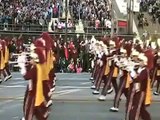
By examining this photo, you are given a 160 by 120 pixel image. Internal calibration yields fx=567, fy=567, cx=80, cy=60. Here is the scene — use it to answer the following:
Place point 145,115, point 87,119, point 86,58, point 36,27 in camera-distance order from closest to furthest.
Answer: point 145,115, point 87,119, point 86,58, point 36,27

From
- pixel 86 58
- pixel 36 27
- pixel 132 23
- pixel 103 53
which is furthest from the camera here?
pixel 132 23

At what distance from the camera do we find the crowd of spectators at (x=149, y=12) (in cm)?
3691

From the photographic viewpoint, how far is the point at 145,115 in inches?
487

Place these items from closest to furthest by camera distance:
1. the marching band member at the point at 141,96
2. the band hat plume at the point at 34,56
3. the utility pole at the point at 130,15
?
1. the marching band member at the point at 141,96
2. the band hat plume at the point at 34,56
3. the utility pole at the point at 130,15

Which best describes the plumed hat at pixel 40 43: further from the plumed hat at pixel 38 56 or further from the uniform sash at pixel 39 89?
the uniform sash at pixel 39 89

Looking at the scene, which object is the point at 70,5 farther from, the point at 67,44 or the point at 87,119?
the point at 87,119

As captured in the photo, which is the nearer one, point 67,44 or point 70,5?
point 67,44

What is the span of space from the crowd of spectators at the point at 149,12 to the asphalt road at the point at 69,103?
48.9ft

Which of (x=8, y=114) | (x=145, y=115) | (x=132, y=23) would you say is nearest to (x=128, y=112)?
(x=145, y=115)

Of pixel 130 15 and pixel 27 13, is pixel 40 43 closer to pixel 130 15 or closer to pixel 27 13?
pixel 130 15

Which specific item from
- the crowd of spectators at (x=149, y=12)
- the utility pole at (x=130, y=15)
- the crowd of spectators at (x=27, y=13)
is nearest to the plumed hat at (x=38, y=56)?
the utility pole at (x=130, y=15)

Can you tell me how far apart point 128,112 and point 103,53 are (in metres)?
4.81

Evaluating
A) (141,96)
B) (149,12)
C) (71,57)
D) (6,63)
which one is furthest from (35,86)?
(149,12)

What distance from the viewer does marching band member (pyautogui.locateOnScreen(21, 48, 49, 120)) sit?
12.3 metres
